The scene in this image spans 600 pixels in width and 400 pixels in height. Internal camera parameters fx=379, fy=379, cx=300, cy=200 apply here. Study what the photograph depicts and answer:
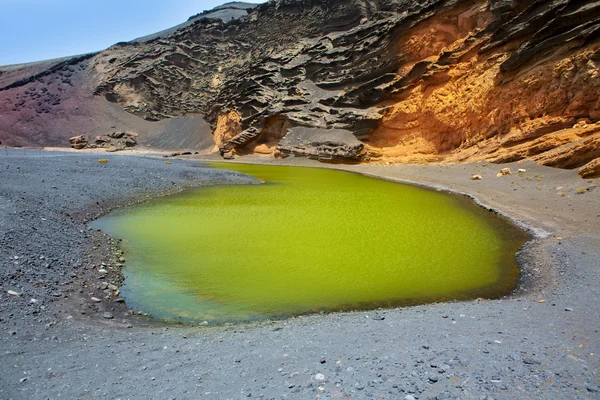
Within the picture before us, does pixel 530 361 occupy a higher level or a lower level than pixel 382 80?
lower

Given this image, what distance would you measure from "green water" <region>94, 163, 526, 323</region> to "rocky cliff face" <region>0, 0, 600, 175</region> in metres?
9.86

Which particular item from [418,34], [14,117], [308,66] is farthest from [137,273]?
[14,117]

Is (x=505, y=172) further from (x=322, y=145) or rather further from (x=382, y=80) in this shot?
(x=382, y=80)

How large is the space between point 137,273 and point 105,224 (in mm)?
5256

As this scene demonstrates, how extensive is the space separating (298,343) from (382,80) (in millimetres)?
38214

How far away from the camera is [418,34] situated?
1463 inches

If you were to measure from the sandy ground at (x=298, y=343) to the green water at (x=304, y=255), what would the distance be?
64cm

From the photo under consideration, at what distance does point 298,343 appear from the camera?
16.5 ft

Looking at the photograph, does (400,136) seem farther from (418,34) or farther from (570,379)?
(570,379)

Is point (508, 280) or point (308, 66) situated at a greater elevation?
point (308, 66)

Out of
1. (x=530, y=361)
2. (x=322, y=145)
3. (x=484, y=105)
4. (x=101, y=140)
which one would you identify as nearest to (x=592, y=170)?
(x=484, y=105)

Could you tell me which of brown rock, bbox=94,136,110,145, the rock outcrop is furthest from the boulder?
brown rock, bbox=94,136,110,145

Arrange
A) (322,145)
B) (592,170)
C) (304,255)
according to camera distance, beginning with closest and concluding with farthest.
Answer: (304,255) → (592,170) → (322,145)

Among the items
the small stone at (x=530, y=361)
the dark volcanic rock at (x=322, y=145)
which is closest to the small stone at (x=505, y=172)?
the dark volcanic rock at (x=322, y=145)
